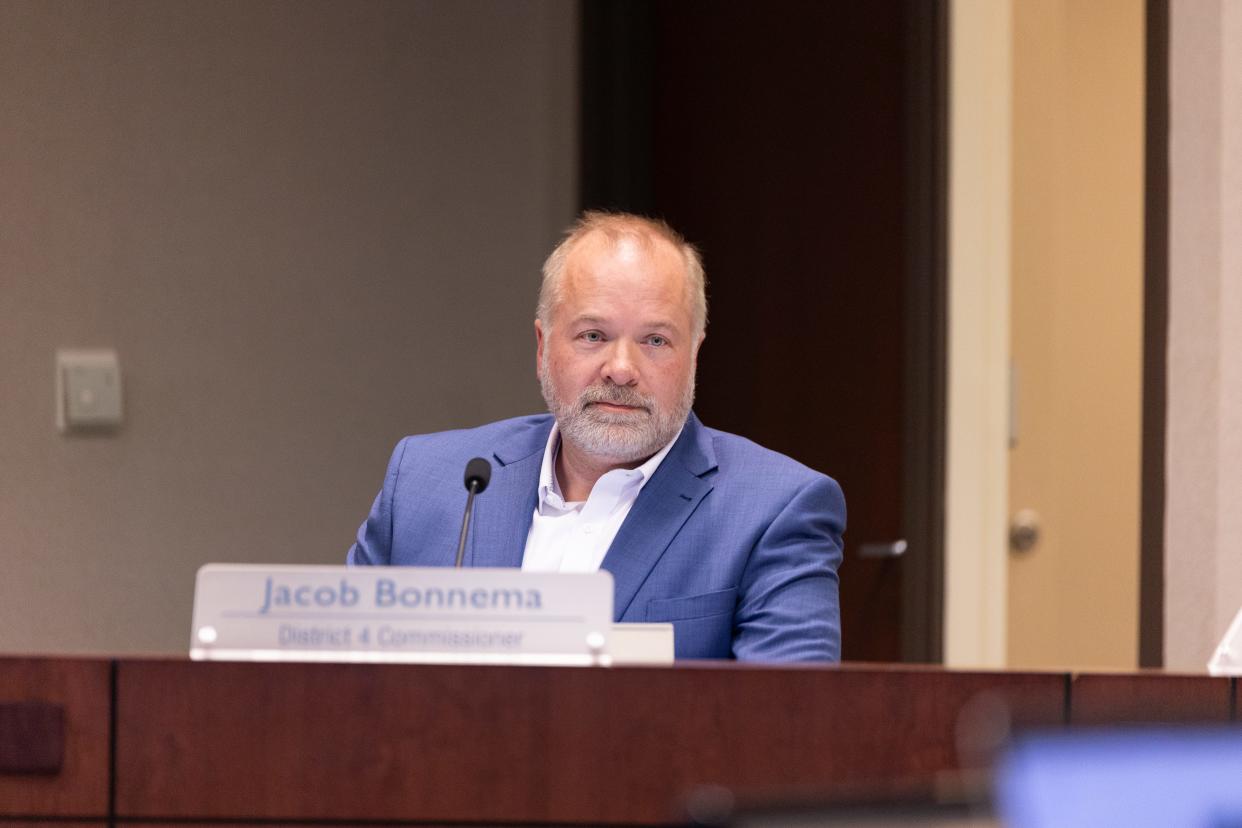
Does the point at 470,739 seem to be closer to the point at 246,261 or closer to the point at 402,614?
the point at 402,614

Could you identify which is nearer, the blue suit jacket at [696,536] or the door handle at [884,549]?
the blue suit jacket at [696,536]

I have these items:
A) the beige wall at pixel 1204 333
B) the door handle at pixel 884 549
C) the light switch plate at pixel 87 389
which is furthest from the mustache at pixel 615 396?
the light switch plate at pixel 87 389

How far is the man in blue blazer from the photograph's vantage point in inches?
79.7

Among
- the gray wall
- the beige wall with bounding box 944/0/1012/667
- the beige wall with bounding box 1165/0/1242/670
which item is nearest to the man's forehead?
the beige wall with bounding box 1165/0/1242/670

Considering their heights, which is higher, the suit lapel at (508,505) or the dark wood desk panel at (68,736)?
the suit lapel at (508,505)

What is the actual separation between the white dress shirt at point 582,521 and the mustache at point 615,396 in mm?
84

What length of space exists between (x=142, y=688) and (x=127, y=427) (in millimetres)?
2337

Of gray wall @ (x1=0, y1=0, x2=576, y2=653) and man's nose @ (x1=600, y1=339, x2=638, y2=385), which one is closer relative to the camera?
man's nose @ (x1=600, y1=339, x2=638, y2=385)

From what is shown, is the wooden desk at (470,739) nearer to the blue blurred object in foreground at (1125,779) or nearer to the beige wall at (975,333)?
the blue blurred object in foreground at (1125,779)

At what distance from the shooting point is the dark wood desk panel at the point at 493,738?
4.14ft

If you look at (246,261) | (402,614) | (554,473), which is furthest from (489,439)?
(246,261)

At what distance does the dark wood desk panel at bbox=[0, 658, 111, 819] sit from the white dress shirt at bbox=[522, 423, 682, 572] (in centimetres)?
89

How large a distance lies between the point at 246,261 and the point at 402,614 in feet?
7.80

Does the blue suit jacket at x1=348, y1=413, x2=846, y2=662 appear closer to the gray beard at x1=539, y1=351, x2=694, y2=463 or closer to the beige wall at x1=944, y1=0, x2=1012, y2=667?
the gray beard at x1=539, y1=351, x2=694, y2=463
